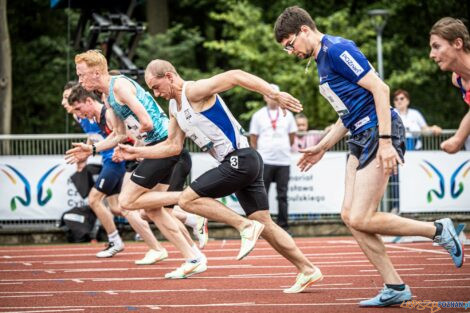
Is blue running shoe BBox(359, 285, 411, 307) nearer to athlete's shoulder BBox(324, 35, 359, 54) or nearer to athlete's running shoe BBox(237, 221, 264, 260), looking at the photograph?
athlete's running shoe BBox(237, 221, 264, 260)

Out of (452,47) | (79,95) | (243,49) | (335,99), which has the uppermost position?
(243,49)

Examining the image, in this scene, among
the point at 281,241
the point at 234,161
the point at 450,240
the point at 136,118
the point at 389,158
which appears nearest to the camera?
the point at 389,158

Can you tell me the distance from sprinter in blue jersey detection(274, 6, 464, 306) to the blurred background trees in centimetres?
1863

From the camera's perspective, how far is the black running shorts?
885 centimetres

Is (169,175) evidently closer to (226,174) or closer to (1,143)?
(226,174)

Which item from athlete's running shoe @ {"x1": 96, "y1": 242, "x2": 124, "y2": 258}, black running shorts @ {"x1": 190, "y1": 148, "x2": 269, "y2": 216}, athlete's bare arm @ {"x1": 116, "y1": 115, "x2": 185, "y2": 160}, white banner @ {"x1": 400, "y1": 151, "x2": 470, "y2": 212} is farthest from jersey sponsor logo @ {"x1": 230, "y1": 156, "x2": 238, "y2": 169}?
white banner @ {"x1": 400, "y1": 151, "x2": 470, "y2": 212}

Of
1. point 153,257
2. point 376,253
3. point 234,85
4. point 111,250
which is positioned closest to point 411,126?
point 111,250

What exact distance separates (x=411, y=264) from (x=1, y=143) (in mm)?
8182

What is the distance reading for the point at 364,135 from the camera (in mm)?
7707

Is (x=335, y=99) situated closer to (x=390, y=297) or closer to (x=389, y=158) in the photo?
(x=389, y=158)

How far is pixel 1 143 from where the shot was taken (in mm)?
16750

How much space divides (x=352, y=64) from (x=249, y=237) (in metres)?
1.90

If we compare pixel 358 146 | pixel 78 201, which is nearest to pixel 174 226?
pixel 358 146

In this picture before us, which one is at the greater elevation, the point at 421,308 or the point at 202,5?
the point at 202,5
